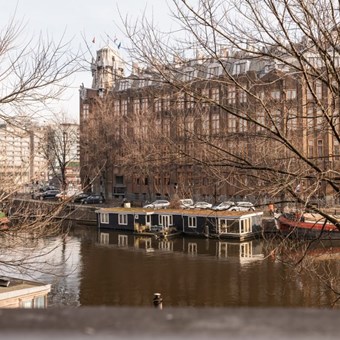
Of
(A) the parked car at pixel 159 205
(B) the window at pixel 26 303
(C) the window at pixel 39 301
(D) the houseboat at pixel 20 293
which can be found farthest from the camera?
(A) the parked car at pixel 159 205

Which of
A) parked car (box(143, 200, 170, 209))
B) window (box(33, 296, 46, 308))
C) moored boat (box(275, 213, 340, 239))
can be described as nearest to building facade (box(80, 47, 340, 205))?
moored boat (box(275, 213, 340, 239))

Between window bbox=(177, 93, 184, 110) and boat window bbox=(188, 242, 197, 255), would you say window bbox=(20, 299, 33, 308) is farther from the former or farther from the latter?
boat window bbox=(188, 242, 197, 255)

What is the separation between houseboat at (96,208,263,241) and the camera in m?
26.5

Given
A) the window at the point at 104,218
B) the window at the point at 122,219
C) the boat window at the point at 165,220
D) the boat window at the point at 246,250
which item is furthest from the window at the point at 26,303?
the window at the point at 104,218

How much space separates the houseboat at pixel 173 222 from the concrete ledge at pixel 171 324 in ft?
81.5

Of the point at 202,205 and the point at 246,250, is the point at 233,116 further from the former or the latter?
the point at 202,205

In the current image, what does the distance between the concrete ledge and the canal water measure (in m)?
10.3

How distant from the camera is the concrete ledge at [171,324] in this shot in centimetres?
86

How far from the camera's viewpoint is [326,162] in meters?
6.24

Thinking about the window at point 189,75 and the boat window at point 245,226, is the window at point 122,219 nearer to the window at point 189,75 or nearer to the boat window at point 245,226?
the boat window at point 245,226

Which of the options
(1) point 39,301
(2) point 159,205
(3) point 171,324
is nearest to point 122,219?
(2) point 159,205

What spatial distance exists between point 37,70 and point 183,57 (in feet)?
9.28

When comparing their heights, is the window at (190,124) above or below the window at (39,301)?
above

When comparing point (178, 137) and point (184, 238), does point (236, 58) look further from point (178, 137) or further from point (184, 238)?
point (184, 238)
